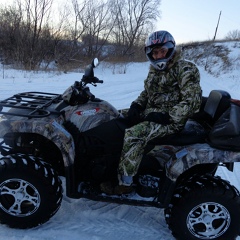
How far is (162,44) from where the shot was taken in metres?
2.63

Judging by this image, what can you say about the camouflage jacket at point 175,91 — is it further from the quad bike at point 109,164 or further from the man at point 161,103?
the quad bike at point 109,164

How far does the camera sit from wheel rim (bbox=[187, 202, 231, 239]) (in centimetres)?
247

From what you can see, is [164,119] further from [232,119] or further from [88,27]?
[88,27]

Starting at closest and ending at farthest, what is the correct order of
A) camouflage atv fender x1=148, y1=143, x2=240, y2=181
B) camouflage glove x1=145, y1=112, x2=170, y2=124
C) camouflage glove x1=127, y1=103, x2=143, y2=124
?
camouflage atv fender x1=148, y1=143, x2=240, y2=181 → camouflage glove x1=145, y1=112, x2=170, y2=124 → camouflage glove x1=127, y1=103, x2=143, y2=124

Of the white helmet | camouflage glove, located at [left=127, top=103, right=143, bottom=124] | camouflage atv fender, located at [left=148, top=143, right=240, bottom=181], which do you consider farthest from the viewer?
camouflage glove, located at [left=127, top=103, right=143, bottom=124]

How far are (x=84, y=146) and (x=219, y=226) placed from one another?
1368mm

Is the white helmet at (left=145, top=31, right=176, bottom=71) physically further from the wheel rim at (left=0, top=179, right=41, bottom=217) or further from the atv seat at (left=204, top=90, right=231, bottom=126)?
the wheel rim at (left=0, top=179, right=41, bottom=217)

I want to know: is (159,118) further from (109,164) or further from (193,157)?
(109,164)

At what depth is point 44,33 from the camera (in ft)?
61.3

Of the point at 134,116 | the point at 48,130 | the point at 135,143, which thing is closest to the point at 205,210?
the point at 135,143

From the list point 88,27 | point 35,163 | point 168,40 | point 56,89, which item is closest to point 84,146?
point 35,163

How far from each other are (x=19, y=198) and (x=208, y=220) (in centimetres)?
163

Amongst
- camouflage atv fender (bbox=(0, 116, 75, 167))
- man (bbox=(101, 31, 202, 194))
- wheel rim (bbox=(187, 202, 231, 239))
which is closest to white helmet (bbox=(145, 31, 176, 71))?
man (bbox=(101, 31, 202, 194))

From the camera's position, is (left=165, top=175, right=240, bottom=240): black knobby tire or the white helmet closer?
(left=165, top=175, right=240, bottom=240): black knobby tire
